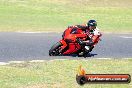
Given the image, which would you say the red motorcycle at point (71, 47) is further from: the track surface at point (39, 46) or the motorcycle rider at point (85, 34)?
the track surface at point (39, 46)

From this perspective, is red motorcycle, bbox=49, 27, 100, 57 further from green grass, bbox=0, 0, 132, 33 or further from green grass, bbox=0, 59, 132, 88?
green grass, bbox=0, 0, 132, 33

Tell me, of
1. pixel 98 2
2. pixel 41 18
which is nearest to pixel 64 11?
pixel 41 18

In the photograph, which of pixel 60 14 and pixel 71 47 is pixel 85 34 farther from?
pixel 60 14

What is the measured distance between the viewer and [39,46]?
21.7 meters

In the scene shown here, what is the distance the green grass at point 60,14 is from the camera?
30927mm

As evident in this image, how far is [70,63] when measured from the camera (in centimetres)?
1678

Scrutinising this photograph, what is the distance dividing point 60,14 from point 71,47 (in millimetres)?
17427

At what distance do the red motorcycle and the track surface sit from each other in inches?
15.7

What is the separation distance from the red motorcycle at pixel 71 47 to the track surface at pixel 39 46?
15.7 inches

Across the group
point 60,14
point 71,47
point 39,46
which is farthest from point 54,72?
point 60,14

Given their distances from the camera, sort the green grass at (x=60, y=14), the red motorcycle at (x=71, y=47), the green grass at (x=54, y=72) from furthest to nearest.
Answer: the green grass at (x=60, y=14), the red motorcycle at (x=71, y=47), the green grass at (x=54, y=72)

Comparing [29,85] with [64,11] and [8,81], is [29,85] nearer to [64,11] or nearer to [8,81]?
[8,81]

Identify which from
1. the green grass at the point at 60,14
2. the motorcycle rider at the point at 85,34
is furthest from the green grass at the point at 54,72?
the green grass at the point at 60,14

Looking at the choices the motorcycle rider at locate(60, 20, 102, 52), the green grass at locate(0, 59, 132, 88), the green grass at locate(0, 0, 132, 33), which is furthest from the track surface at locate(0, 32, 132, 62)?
the green grass at locate(0, 0, 132, 33)
